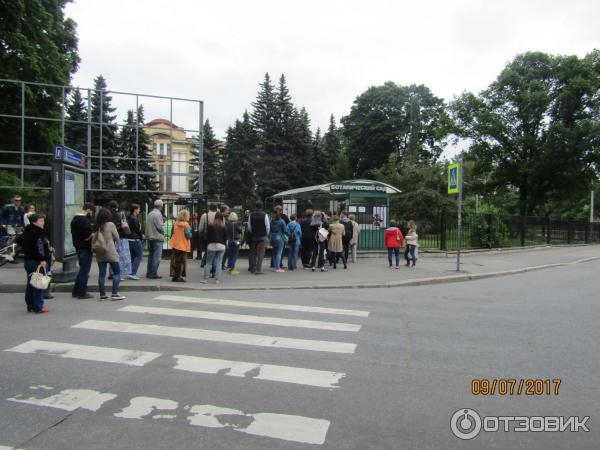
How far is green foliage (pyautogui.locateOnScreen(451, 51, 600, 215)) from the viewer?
117 feet

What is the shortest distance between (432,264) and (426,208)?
13.0 meters

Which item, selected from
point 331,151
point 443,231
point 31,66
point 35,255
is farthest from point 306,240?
point 331,151

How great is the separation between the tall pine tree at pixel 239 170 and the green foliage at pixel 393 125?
554 inches

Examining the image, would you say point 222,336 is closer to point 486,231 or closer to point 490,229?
point 486,231

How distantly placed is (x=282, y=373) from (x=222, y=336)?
1.70m

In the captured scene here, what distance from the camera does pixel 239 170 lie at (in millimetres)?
51531

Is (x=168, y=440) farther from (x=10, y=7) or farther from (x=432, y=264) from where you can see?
(x=10, y=7)

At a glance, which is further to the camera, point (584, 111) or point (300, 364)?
point (584, 111)

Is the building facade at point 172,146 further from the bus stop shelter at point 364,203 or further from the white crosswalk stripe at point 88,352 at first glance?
the white crosswalk stripe at point 88,352

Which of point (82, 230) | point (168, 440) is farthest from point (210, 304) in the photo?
point (168, 440)

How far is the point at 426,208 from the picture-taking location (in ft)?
93.1

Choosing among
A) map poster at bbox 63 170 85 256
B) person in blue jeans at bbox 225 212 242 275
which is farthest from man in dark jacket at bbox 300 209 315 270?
map poster at bbox 63 170 85 256

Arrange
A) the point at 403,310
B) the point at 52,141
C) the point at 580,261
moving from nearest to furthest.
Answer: the point at 403,310 < the point at 580,261 < the point at 52,141

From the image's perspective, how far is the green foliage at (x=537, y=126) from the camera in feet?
117
